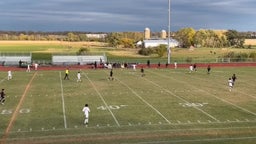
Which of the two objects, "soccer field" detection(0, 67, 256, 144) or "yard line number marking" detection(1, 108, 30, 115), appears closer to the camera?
"soccer field" detection(0, 67, 256, 144)

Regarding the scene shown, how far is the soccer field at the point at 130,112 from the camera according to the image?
1980 cm

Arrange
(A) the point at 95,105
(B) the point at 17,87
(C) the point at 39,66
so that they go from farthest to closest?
(C) the point at 39,66
(B) the point at 17,87
(A) the point at 95,105

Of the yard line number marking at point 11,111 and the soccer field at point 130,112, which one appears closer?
the soccer field at point 130,112

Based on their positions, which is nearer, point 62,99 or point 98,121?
point 98,121

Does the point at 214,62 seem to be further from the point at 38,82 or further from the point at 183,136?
the point at 183,136

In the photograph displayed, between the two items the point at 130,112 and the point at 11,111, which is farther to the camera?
the point at 11,111

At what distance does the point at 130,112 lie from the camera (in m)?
25.5

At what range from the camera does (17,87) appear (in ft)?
123

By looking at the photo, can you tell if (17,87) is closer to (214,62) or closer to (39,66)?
(39,66)

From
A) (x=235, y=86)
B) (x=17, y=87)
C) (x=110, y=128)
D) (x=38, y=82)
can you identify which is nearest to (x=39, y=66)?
(x=38, y=82)

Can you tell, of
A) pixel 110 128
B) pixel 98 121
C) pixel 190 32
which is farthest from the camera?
pixel 190 32

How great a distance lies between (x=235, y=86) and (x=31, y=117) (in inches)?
782

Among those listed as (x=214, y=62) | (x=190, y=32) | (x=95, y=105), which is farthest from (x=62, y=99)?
(x=190, y=32)

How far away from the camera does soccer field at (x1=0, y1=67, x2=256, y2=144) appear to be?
19.8 metres
